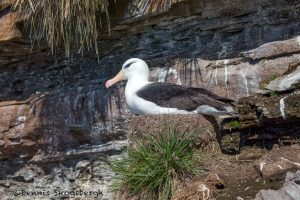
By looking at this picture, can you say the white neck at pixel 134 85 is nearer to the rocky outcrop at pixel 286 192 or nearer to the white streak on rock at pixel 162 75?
the white streak on rock at pixel 162 75

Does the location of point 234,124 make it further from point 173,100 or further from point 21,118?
point 21,118

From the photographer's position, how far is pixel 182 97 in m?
6.86

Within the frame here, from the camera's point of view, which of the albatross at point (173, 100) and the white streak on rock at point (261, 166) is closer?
the white streak on rock at point (261, 166)

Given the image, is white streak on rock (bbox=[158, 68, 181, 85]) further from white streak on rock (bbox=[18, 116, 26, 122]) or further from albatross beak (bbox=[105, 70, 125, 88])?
white streak on rock (bbox=[18, 116, 26, 122])

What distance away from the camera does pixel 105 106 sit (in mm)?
8273

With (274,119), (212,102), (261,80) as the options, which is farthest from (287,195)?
(261,80)

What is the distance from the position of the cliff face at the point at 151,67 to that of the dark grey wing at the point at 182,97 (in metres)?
0.28

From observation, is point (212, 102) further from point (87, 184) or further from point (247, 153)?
point (87, 184)

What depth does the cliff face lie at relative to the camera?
711 centimetres

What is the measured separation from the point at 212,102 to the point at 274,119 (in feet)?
2.24

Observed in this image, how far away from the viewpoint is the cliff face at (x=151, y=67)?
711cm

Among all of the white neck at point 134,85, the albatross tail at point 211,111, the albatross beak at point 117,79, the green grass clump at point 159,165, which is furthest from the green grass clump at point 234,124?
the albatross beak at point 117,79

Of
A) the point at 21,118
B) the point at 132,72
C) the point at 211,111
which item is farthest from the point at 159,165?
the point at 21,118

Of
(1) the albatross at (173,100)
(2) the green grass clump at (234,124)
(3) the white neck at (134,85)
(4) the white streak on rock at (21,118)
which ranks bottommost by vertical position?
(4) the white streak on rock at (21,118)
